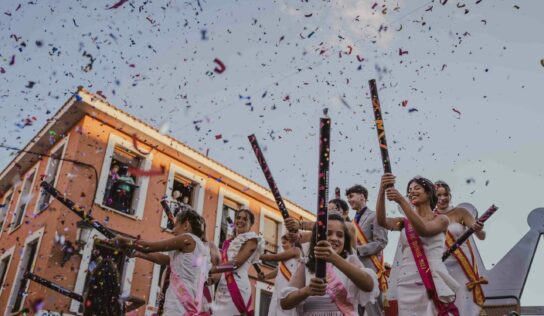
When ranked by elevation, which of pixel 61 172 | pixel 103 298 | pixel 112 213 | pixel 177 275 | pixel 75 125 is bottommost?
pixel 103 298

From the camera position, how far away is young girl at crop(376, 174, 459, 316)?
141 inches

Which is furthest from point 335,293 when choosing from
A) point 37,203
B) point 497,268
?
point 37,203

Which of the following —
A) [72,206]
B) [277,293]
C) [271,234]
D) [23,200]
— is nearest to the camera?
[72,206]

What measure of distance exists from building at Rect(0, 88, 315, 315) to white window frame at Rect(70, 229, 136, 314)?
0.08 ft

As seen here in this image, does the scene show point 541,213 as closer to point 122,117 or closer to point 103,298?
point 103,298

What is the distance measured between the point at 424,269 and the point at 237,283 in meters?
2.09

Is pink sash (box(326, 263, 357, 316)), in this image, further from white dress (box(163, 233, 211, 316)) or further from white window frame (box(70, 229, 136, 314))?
white window frame (box(70, 229, 136, 314))

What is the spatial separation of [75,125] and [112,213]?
129 inches

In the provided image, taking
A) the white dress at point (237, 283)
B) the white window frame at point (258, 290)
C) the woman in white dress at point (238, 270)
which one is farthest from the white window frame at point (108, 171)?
the white dress at point (237, 283)

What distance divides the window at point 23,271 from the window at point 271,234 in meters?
9.06

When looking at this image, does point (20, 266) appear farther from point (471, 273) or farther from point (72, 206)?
point (471, 273)

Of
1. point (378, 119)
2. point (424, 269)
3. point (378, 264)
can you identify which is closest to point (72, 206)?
point (378, 119)

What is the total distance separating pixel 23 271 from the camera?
563 inches

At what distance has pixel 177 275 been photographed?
459 cm
